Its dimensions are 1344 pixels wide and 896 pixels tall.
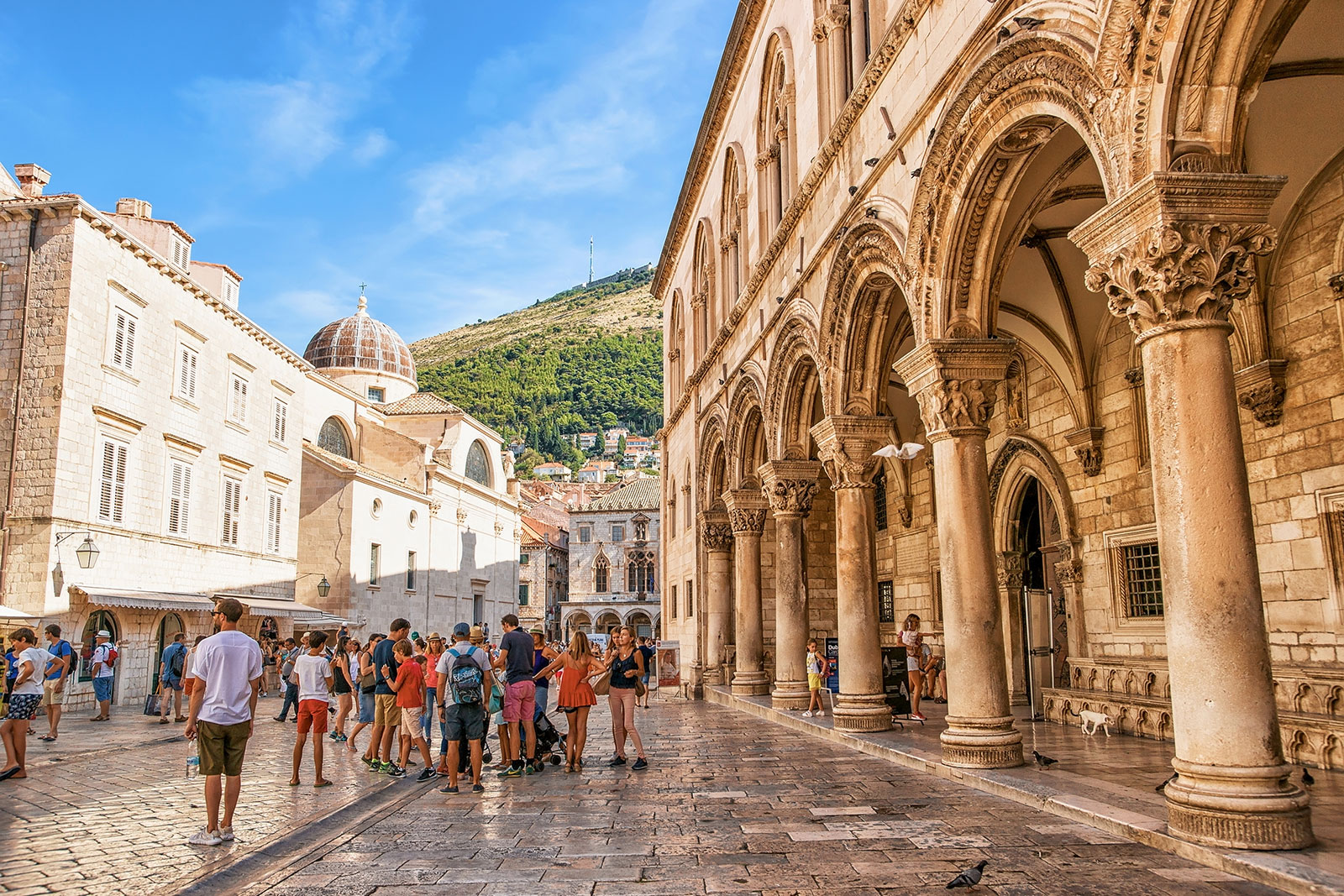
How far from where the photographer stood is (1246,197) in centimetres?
623

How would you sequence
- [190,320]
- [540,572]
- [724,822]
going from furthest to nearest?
[540,572] → [190,320] → [724,822]

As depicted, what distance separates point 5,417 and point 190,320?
594 cm

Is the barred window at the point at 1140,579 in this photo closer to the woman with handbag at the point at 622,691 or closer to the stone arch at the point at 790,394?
the stone arch at the point at 790,394

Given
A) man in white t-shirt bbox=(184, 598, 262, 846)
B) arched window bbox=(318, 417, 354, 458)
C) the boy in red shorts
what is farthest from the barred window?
arched window bbox=(318, 417, 354, 458)

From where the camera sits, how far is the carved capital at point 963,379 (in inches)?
390

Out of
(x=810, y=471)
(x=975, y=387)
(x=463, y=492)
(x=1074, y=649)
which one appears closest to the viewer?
(x=975, y=387)

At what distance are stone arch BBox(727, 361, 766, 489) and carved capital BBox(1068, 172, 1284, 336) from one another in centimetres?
1274

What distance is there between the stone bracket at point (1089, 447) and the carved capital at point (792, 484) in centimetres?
410

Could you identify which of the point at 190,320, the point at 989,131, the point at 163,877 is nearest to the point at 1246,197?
the point at 989,131

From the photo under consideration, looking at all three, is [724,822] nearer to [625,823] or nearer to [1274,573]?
[625,823]

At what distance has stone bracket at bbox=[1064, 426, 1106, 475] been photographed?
13.9 meters

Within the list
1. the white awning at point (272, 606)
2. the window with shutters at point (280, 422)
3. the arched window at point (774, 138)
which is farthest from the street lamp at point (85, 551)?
the arched window at point (774, 138)

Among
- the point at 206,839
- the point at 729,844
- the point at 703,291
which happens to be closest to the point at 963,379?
the point at 729,844

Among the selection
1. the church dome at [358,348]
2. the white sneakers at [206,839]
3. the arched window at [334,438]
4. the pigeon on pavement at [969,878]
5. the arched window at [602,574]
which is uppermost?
the church dome at [358,348]
